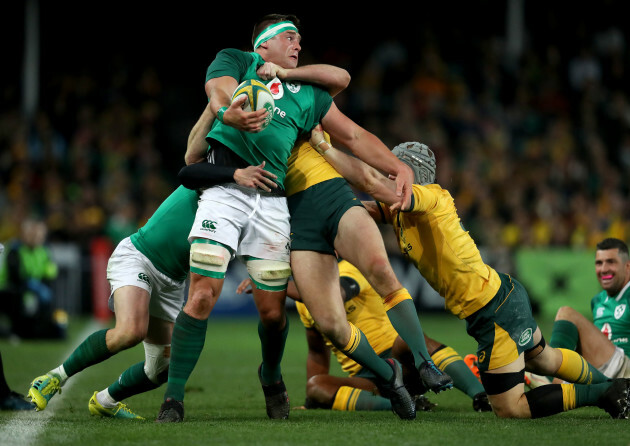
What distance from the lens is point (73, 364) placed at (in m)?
5.34

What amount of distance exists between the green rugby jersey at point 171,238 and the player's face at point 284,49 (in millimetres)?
957

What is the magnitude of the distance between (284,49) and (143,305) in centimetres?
176

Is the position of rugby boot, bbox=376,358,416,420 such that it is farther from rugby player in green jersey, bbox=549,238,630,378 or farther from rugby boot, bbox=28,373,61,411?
rugby boot, bbox=28,373,61,411

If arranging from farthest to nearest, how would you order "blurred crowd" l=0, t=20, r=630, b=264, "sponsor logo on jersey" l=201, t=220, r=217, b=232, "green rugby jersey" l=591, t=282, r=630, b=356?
"blurred crowd" l=0, t=20, r=630, b=264 → "green rugby jersey" l=591, t=282, r=630, b=356 → "sponsor logo on jersey" l=201, t=220, r=217, b=232

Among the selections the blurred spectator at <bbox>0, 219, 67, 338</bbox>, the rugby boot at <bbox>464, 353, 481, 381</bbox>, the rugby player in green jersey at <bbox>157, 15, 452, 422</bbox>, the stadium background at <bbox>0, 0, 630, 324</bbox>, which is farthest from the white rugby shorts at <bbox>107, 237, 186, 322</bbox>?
the stadium background at <bbox>0, 0, 630, 324</bbox>

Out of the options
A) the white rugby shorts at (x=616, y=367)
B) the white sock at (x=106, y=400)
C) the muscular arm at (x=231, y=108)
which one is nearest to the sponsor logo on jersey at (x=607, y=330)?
the white rugby shorts at (x=616, y=367)

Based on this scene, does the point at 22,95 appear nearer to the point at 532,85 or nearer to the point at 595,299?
the point at 532,85

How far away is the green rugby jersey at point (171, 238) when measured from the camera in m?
5.48

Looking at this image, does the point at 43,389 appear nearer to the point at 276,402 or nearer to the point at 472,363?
the point at 276,402

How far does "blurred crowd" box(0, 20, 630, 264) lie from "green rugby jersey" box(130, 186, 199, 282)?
9744mm

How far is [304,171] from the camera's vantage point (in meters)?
5.54

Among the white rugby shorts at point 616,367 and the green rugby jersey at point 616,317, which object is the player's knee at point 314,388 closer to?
the white rugby shorts at point 616,367

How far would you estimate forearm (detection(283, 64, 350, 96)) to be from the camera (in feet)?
17.7

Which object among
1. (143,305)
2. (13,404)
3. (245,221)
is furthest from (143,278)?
(13,404)
